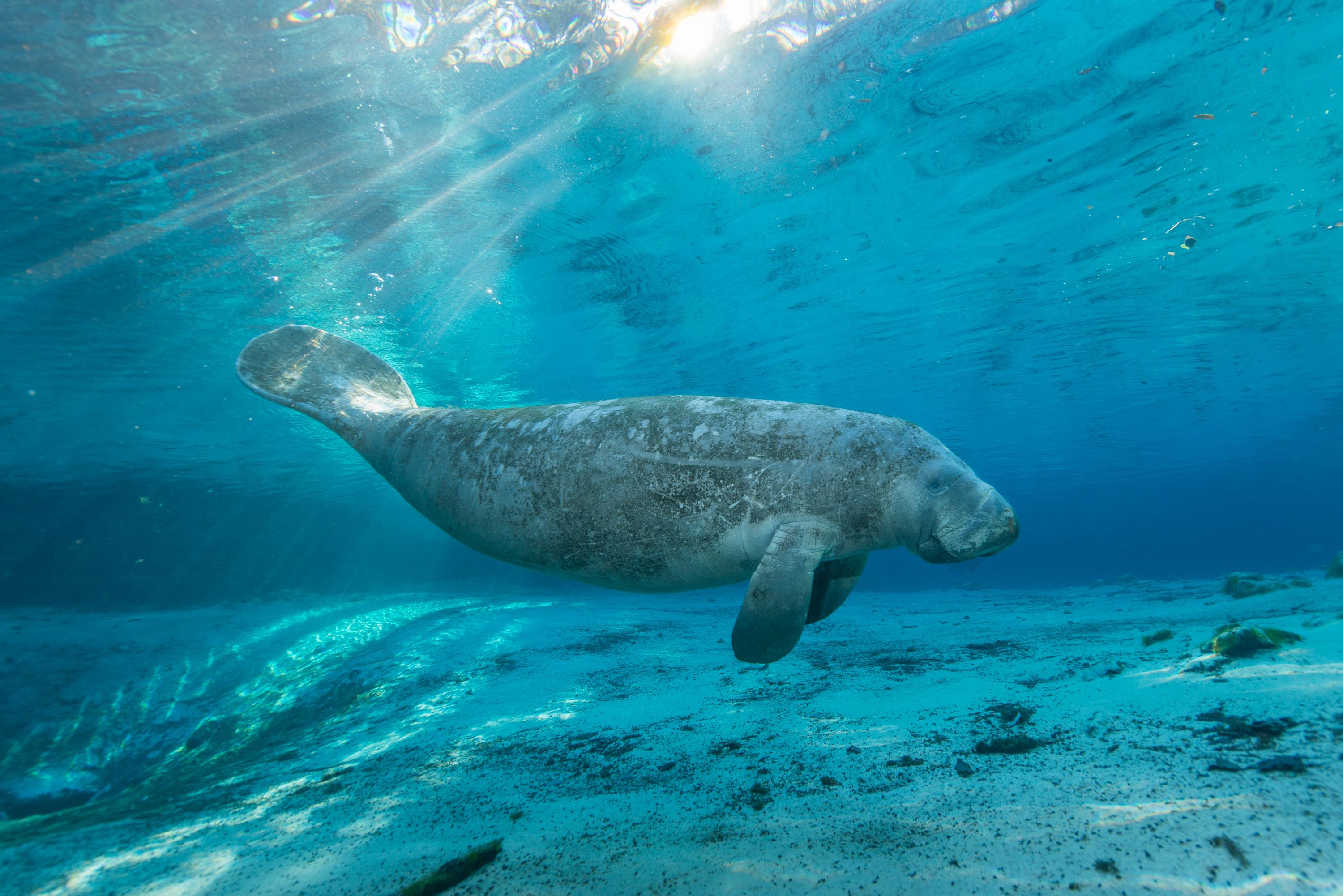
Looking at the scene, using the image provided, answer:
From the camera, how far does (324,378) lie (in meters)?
4.08

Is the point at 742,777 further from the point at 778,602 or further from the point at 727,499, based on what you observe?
the point at 727,499

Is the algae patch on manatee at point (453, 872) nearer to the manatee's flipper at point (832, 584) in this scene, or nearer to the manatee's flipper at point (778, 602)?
the manatee's flipper at point (778, 602)

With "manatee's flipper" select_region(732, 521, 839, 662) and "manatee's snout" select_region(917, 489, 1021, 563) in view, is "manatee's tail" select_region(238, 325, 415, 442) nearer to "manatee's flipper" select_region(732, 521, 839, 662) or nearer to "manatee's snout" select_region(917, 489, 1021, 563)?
"manatee's flipper" select_region(732, 521, 839, 662)

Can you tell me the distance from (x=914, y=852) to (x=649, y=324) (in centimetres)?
1365

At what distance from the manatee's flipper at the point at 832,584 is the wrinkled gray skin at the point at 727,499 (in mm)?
116

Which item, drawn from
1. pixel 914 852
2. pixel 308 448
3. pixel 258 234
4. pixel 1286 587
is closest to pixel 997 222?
pixel 1286 587

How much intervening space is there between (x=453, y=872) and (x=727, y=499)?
1.75 meters

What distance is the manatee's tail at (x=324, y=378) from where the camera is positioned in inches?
145

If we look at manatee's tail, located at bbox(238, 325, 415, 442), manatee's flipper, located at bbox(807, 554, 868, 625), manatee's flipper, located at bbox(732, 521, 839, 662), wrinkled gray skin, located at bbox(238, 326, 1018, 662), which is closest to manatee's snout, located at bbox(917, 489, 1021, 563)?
wrinkled gray skin, located at bbox(238, 326, 1018, 662)

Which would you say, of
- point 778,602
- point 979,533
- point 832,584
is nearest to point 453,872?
point 778,602

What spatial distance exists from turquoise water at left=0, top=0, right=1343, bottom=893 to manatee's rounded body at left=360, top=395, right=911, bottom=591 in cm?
107

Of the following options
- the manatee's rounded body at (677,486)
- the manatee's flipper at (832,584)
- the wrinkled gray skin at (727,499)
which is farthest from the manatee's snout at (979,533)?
the manatee's flipper at (832,584)

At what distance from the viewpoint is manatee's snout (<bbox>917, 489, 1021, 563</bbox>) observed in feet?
7.51

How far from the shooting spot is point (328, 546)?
63531mm
